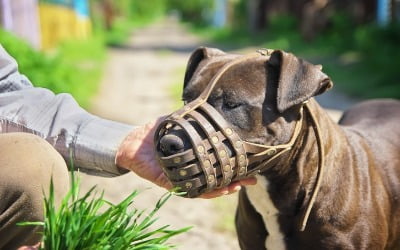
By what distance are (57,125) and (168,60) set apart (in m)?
14.6

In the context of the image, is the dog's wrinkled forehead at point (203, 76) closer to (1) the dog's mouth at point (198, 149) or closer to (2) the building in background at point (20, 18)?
(1) the dog's mouth at point (198, 149)

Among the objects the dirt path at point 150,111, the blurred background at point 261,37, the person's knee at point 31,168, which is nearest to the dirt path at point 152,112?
the dirt path at point 150,111

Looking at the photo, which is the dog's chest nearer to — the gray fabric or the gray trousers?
the gray fabric

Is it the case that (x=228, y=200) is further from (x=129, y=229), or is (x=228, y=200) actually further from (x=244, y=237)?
(x=129, y=229)

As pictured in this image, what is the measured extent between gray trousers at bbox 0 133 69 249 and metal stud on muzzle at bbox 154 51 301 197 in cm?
39

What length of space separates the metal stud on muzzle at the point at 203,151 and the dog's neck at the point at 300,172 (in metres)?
0.25

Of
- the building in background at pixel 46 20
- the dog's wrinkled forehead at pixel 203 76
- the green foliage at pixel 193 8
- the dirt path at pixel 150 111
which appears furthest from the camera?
the green foliage at pixel 193 8

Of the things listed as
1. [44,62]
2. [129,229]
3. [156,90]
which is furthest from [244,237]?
[156,90]

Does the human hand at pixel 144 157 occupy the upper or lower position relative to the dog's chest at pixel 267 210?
upper

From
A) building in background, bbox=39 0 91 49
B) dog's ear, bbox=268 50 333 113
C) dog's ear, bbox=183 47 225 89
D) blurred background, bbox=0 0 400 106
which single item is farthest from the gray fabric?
building in background, bbox=39 0 91 49

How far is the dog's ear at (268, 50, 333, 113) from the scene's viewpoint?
101 inches

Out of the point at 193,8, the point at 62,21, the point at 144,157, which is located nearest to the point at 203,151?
the point at 144,157

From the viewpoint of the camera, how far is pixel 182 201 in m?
4.91

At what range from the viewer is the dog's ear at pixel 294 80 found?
2553mm
